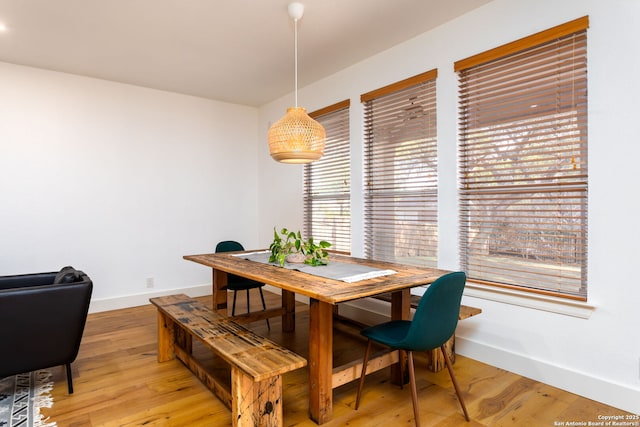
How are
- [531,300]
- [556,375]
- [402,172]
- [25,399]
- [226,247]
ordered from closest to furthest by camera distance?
1. [25,399]
2. [556,375]
3. [531,300]
4. [402,172]
5. [226,247]

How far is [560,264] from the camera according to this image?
7.62ft

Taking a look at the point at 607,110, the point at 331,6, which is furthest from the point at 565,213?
the point at 331,6

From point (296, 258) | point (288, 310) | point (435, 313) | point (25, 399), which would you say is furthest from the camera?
point (288, 310)

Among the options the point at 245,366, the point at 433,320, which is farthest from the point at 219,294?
the point at 433,320

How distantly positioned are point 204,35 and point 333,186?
195cm

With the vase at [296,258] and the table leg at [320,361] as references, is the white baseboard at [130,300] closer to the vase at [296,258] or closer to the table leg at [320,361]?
the vase at [296,258]

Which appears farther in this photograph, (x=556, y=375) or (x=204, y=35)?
(x=204, y=35)

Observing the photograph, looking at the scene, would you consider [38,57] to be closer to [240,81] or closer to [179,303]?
[240,81]

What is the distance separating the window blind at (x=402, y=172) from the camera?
3086 mm

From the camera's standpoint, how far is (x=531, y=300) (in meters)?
2.44

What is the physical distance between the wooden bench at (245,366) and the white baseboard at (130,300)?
83.6 inches

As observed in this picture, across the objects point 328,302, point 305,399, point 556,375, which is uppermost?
point 328,302

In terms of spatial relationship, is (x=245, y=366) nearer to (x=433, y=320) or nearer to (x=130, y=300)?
(x=433, y=320)

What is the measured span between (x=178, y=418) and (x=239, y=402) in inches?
22.4
